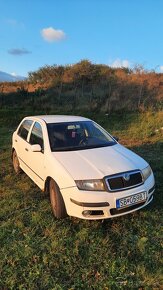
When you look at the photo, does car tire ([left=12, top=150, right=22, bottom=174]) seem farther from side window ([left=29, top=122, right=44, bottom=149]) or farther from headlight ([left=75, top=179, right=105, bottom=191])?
→ headlight ([left=75, top=179, right=105, bottom=191])

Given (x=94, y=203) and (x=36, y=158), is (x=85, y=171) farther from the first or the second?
(x=36, y=158)

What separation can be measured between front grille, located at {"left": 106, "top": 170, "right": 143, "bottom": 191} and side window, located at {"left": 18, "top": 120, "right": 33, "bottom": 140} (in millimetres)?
2703

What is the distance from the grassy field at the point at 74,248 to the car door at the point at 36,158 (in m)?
0.41

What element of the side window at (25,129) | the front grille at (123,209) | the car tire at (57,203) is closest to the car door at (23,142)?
the side window at (25,129)

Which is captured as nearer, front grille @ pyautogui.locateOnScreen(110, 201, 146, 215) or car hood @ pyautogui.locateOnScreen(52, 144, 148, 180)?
front grille @ pyautogui.locateOnScreen(110, 201, 146, 215)

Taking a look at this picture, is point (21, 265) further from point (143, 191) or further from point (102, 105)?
point (102, 105)

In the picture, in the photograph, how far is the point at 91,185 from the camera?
4148 millimetres

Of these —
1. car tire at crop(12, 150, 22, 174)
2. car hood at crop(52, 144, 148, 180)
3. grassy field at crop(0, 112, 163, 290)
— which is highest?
car hood at crop(52, 144, 148, 180)

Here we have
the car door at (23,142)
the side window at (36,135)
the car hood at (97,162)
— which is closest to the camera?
the car hood at (97,162)

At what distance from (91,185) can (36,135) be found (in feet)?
6.72

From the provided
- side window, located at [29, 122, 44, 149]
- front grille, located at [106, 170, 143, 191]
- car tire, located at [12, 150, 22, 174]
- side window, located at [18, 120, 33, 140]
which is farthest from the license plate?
car tire, located at [12, 150, 22, 174]

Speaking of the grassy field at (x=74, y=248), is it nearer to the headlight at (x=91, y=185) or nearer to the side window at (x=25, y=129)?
the headlight at (x=91, y=185)

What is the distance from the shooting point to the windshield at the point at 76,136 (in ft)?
17.1

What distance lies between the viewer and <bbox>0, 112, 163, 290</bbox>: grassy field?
10.9ft
